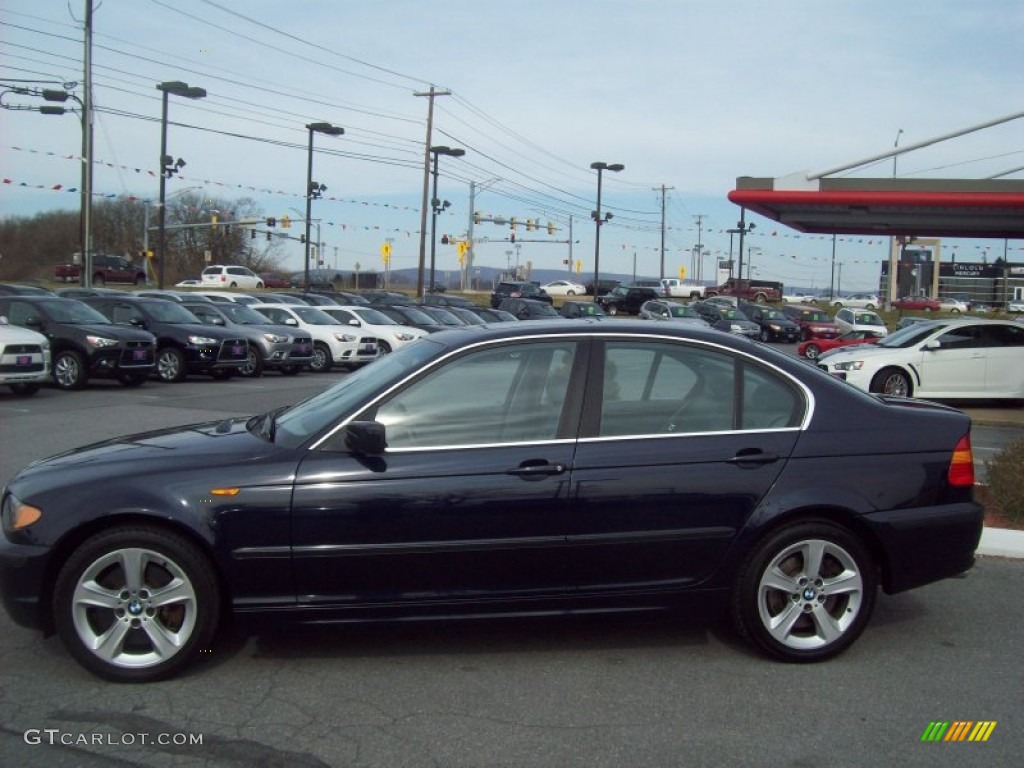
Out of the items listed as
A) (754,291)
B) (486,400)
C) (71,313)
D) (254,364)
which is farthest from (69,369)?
(754,291)

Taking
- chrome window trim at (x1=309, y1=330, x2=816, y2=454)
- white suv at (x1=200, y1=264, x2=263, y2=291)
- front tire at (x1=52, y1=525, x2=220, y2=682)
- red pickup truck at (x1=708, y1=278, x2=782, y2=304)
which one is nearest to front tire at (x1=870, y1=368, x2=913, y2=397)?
chrome window trim at (x1=309, y1=330, x2=816, y2=454)

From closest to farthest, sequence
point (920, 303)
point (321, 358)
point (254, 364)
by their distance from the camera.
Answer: point (254, 364)
point (321, 358)
point (920, 303)

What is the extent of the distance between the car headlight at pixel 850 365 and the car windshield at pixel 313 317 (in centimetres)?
1320

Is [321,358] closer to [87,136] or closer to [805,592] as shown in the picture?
[87,136]

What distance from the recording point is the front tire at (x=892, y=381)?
54.3ft

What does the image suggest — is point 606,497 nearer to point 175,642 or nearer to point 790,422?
point 790,422

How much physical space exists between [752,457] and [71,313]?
16216 millimetres

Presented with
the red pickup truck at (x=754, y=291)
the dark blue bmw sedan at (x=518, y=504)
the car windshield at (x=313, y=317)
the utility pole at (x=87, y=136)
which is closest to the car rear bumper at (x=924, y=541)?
the dark blue bmw sedan at (x=518, y=504)

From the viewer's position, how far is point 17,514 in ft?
14.5

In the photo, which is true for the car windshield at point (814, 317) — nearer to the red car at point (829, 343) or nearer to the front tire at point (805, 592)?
the red car at point (829, 343)

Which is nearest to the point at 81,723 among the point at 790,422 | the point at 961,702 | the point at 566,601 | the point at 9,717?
the point at 9,717

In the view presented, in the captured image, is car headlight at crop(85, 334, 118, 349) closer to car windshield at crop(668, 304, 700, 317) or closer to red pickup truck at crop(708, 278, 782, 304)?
car windshield at crop(668, 304, 700, 317)

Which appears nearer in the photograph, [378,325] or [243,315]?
[243,315]

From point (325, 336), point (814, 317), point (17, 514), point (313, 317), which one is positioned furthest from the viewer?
point (814, 317)
